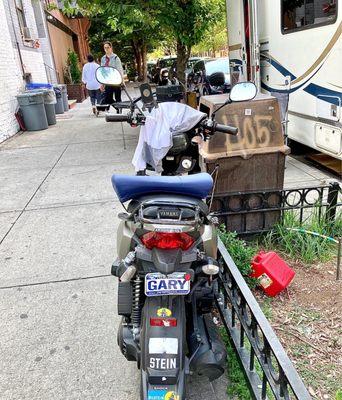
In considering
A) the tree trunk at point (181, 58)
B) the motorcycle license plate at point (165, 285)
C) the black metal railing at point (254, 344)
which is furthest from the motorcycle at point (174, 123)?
the tree trunk at point (181, 58)

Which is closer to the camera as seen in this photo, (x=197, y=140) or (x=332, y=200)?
(x=197, y=140)

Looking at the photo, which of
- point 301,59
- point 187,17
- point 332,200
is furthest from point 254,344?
point 187,17

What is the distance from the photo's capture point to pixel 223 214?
11.5 ft

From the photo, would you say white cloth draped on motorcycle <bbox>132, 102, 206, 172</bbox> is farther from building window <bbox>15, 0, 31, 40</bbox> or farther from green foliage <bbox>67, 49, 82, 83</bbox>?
green foliage <bbox>67, 49, 82, 83</bbox>

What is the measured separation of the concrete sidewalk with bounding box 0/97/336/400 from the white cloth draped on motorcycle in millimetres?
1154

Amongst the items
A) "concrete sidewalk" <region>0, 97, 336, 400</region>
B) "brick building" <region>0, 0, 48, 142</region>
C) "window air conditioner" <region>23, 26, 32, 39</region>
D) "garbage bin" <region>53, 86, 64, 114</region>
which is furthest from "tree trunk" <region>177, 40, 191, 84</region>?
"window air conditioner" <region>23, 26, 32, 39</region>

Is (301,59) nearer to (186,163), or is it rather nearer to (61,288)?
(186,163)

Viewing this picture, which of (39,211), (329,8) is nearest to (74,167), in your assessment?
(39,211)

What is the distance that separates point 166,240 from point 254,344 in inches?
30.3

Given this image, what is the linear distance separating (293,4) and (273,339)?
17.7ft

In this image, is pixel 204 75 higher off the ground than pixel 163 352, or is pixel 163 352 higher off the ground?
pixel 204 75

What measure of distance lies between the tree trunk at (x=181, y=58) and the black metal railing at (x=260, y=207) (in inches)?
242

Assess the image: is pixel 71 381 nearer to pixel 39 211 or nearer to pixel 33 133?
pixel 39 211

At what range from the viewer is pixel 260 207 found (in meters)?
3.59
